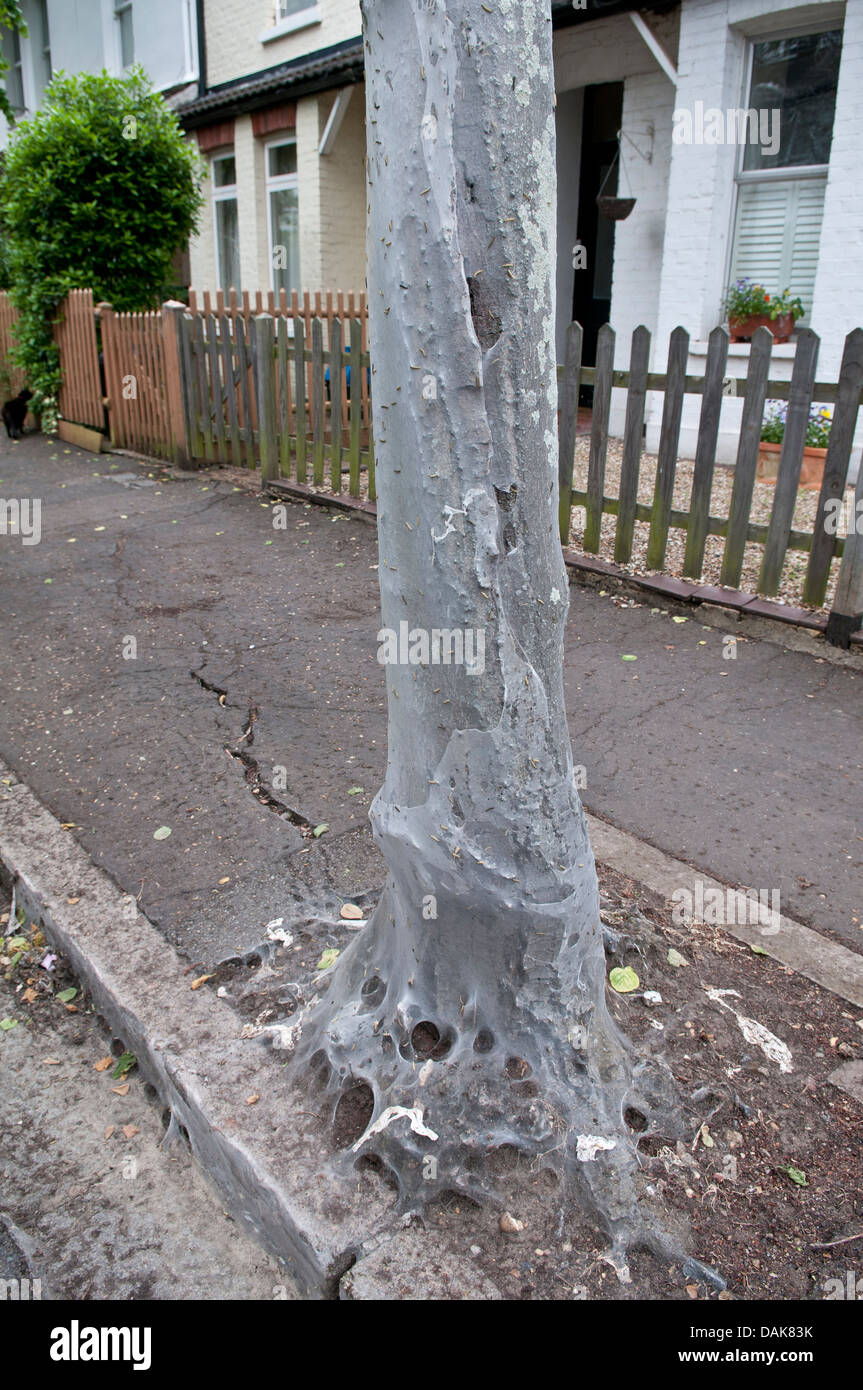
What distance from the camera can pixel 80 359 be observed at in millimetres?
11516

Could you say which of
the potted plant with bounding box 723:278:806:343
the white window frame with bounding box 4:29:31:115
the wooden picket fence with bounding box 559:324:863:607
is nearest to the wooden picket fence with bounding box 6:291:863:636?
the wooden picket fence with bounding box 559:324:863:607

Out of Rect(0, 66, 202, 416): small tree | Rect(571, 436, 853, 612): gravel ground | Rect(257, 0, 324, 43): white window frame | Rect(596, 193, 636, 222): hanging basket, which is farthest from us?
Rect(257, 0, 324, 43): white window frame

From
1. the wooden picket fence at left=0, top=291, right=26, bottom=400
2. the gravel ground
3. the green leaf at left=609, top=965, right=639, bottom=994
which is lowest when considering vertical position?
the green leaf at left=609, top=965, right=639, bottom=994

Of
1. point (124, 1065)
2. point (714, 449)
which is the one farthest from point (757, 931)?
point (714, 449)

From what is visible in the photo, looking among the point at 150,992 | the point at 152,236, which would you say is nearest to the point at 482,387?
the point at 150,992

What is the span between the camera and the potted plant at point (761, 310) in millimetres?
8898

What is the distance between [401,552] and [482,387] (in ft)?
1.22

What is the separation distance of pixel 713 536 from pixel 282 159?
1127 cm

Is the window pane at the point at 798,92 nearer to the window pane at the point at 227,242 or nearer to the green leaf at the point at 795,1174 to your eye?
the green leaf at the point at 795,1174

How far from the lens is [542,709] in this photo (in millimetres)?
2051

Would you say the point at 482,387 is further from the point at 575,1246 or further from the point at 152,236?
the point at 152,236

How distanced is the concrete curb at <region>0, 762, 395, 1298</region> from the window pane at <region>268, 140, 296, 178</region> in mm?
14224

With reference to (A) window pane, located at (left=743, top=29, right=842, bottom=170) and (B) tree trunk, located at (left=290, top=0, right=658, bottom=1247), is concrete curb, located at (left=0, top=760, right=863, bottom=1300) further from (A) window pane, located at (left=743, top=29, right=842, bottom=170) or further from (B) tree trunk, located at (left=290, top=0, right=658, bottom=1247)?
(A) window pane, located at (left=743, top=29, right=842, bottom=170)

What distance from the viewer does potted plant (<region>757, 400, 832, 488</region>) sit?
26.5 feet
